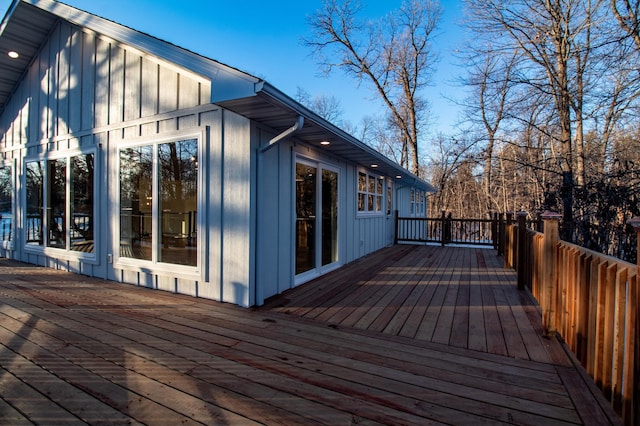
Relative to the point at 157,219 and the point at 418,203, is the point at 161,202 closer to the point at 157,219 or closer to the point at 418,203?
the point at 157,219

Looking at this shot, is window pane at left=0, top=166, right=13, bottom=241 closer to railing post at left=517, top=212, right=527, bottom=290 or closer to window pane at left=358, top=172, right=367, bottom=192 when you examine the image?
window pane at left=358, top=172, right=367, bottom=192

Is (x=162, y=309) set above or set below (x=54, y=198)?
below

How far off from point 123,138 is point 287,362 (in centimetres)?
395

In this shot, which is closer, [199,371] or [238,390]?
[238,390]

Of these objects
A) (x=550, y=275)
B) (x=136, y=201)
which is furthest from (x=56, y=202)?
(x=550, y=275)

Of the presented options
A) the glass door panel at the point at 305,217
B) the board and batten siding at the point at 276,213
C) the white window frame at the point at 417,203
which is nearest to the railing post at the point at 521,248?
the glass door panel at the point at 305,217

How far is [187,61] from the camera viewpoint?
3.36 meters

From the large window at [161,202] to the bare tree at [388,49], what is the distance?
1399 centimetres

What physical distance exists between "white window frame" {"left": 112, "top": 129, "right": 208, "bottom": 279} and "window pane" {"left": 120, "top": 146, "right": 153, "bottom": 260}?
0.07m

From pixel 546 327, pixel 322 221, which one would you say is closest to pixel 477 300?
pixel 546 327

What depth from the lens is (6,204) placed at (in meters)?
6.57

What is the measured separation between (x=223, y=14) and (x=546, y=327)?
12.8m

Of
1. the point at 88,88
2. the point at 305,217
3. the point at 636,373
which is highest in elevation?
the point at 88,88

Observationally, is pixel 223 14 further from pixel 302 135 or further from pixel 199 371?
pixel 199 371
